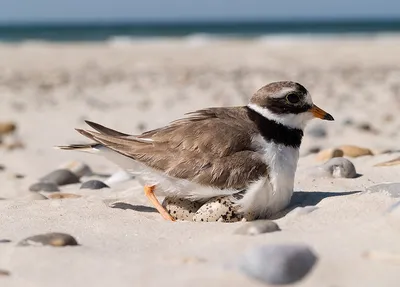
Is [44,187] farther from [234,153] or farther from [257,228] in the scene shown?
[257,228]

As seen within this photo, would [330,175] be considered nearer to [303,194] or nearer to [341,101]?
[303,194]

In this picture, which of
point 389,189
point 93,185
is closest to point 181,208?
Result: point 389,189

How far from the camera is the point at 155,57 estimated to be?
74.7 feet

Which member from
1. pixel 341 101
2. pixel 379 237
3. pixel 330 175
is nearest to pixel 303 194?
pixel 330 175

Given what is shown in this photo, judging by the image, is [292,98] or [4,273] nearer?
[4,273]

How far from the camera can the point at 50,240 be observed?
3.34 m

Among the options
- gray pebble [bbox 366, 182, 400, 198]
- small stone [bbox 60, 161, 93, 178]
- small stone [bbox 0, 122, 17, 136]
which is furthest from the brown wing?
small stone [bbox 0, 122, 17, 136]

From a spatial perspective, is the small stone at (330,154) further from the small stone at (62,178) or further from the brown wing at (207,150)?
the small stone at (62,178)

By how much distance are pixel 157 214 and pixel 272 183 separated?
0.79 metres

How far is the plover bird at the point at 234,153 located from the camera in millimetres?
3904

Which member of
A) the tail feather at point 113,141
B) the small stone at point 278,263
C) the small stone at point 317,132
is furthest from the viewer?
the small stone at point 317,132

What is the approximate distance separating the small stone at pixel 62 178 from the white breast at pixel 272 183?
236 cm

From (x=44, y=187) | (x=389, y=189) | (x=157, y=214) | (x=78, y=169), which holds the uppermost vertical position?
(x=389, y=189)

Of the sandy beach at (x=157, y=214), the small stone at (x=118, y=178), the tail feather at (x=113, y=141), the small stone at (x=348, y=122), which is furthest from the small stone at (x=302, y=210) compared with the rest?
the small stone at (x=348, y=122)
